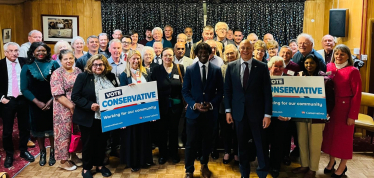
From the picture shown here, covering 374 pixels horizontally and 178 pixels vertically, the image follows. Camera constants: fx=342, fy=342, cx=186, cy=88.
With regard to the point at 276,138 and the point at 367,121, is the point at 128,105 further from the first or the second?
the point at 367,121

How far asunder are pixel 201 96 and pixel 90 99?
126 cm

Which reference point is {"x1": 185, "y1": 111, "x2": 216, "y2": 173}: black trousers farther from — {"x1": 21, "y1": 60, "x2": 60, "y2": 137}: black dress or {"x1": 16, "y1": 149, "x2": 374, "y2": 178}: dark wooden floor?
{"x1": 21, "y1": 60, "x2": 60, "y2": 137}: black dress

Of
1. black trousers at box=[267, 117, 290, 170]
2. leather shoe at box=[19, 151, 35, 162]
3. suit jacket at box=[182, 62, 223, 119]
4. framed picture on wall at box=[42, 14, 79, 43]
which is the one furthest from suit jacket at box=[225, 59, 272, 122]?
framed picture on wall at box=[42, 14, 79, 43]

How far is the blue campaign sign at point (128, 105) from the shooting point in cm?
390

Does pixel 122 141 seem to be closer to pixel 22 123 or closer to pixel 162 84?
pixel 162 84

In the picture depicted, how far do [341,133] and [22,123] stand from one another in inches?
163

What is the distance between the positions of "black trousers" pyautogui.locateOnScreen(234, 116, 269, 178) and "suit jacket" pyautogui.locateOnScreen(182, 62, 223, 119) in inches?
15.9

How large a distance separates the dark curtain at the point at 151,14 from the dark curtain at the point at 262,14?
0.37m

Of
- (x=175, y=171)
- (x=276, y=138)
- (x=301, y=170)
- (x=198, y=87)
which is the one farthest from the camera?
(x=175, y=171)

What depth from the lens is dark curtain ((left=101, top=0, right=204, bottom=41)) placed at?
8156 millimetres

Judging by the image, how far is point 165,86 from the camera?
4.28m

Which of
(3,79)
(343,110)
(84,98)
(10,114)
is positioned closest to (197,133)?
(84,98)

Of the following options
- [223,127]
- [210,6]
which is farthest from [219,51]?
[210,6]

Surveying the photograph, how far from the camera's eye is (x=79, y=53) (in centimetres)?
510
